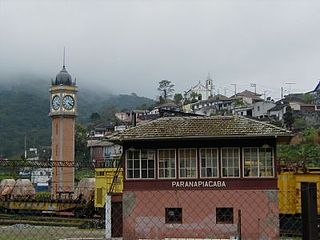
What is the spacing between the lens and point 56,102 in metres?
64.4

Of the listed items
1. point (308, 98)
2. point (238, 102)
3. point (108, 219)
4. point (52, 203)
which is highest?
point (238, 102)

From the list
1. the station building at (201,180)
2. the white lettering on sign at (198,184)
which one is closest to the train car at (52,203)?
the station building at (201,180)

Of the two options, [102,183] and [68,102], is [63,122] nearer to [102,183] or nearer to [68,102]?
[68,102]

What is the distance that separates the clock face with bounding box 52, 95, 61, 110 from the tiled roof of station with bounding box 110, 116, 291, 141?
128 ft

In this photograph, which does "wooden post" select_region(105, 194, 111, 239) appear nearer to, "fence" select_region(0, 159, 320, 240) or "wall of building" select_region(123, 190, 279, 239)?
"fence" select_region(0, 159, 320, 240)

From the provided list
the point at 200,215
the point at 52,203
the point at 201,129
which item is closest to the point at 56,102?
the point at 52,203

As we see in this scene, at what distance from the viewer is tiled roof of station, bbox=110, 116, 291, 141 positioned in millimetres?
24312

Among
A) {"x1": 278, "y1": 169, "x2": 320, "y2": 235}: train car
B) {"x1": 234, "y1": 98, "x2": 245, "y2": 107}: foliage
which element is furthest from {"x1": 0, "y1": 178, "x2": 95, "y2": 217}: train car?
{"x1": 234, "y1": 98, "x2": 245, "y2": 107}: foliage

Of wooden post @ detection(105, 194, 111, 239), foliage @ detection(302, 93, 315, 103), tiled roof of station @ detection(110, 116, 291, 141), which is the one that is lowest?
wooden post @ detection(105, 194, 111, 239)

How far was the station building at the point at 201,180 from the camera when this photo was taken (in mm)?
24094

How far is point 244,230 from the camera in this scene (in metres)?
23.4

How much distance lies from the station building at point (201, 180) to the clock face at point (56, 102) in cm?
3979

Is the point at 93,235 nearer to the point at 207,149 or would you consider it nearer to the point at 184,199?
the point at 184,199

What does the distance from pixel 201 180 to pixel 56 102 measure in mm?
42101
